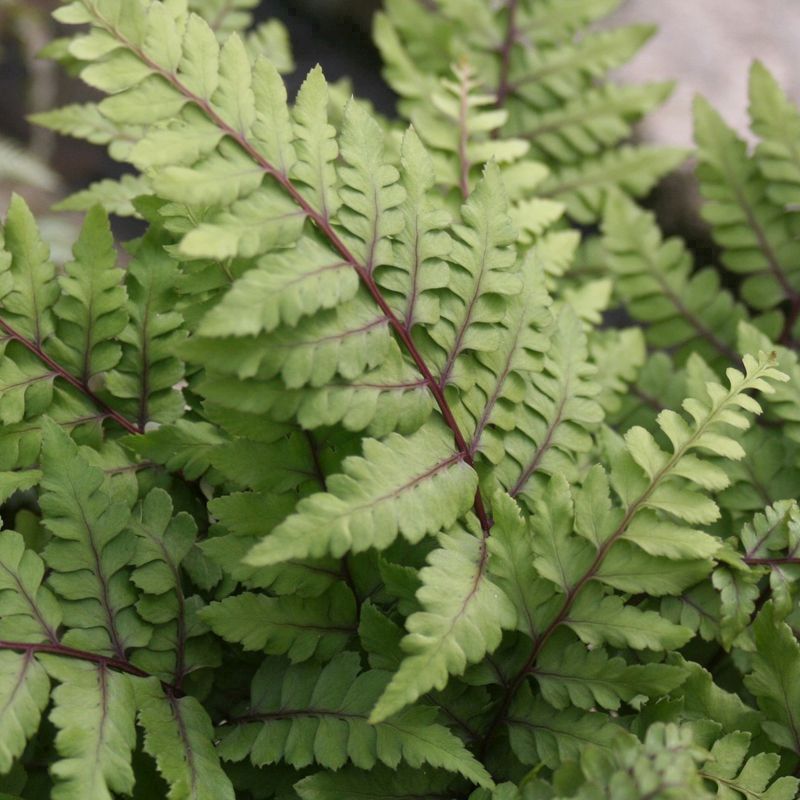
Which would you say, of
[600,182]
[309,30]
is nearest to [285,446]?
[600,182]

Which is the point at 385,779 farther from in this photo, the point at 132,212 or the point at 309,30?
the point at 309,30

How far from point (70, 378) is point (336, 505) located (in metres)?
0.40

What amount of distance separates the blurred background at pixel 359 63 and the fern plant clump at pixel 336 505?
1139 millimetres

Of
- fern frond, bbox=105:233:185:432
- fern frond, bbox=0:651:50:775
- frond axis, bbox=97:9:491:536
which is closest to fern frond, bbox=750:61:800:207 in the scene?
frond axis, bbox=97:9:491:536

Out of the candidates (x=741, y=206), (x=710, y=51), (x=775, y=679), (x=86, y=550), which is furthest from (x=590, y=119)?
(x=86, y=550)

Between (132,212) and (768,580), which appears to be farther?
(132,212)

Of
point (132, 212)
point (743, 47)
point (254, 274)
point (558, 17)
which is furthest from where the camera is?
point (743, 47)

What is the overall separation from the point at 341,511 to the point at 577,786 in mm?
298

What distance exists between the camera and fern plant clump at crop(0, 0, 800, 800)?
0.77 metres

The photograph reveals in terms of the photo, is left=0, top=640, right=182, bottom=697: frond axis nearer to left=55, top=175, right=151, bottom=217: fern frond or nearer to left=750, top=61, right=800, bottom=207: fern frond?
left=55, top=175, right=151, bottom=217: fern frond

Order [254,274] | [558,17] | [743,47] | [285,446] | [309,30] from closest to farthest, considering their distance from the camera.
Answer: [254,274]
[285,446]
[558,17]
[743,47]
[309,30]

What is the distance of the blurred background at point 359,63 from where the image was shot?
2002 millimetres

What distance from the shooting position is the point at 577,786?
0.77 meters

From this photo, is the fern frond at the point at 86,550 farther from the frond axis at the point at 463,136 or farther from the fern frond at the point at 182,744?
the frond axis at the point at 463,136
